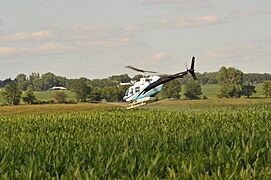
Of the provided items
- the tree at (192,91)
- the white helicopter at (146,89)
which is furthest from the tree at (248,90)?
the white helicopter at (146,89)

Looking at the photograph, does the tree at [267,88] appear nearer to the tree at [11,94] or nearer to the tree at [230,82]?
the tree at [230,82]

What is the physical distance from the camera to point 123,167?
1299 centimetres

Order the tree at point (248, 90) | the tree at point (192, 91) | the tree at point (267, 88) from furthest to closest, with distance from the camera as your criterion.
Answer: the tree at point (248, 90)
the tree at point (192, 91)
the tree at point (267, 88)

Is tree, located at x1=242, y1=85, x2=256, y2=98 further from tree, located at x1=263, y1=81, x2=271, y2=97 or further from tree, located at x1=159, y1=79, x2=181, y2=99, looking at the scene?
tree, located at x1=159, y1=79, x2=181, y2=99

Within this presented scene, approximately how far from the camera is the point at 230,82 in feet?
525

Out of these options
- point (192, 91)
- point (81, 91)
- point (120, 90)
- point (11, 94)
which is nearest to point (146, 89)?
point (120, 90)

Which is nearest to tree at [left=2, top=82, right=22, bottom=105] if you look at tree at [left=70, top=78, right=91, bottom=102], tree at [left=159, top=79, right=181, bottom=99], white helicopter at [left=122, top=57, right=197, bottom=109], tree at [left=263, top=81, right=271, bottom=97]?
tree at [left=70, top=78, right=91, bottom=102]

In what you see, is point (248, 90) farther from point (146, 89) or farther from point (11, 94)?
point (146, 89)

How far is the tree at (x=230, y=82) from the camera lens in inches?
5886

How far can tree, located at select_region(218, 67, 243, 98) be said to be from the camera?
14950 cm

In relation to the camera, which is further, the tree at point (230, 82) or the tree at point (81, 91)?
the tree at point (230, 82)

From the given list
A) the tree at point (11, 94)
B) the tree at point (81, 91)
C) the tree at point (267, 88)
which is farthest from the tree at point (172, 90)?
the tree at point (11, 94)

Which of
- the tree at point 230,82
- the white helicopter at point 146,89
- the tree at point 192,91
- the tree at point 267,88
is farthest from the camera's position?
the tree at point 230,82

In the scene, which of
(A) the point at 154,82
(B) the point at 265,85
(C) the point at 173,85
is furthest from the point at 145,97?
(B) the point at 265,85
